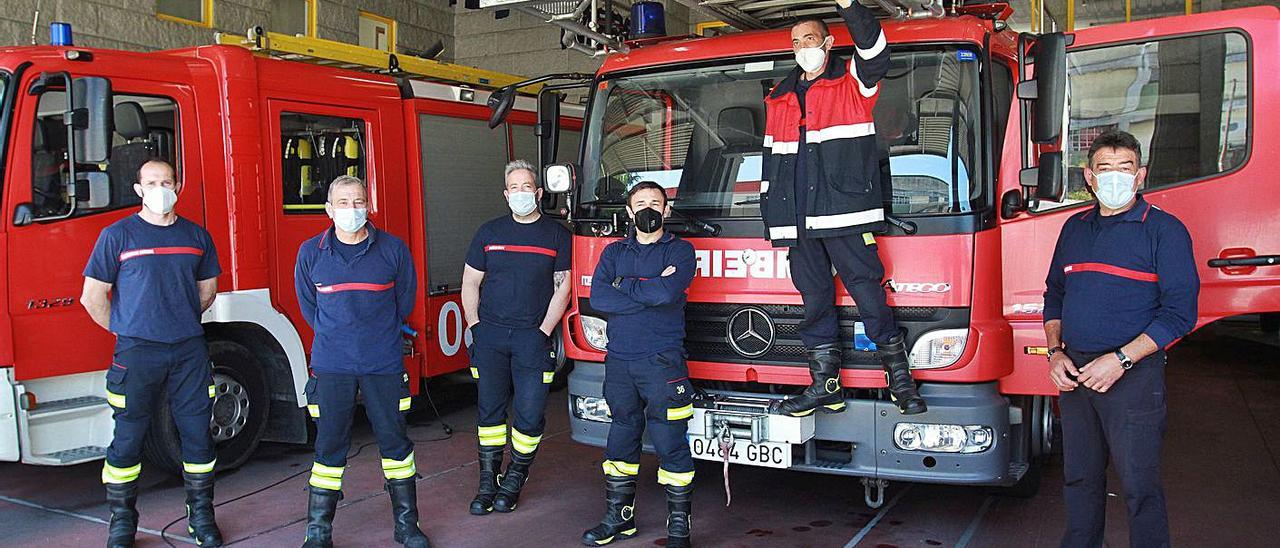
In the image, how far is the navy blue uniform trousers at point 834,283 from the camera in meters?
4.53

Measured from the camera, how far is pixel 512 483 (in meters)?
5.54

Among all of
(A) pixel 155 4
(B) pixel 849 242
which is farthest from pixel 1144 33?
(A) pixel 155 4

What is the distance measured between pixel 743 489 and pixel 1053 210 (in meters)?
2.19

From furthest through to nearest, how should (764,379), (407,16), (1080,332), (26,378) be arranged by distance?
(407,16) → (26,378) → (764,379) → (1080,332)

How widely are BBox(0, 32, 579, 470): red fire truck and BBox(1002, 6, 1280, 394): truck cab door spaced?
279 centimetres

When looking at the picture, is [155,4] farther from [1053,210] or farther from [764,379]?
[1053,210]

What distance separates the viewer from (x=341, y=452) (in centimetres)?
470

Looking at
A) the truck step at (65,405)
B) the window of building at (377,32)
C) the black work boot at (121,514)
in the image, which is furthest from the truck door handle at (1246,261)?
the window of building at (377,32)

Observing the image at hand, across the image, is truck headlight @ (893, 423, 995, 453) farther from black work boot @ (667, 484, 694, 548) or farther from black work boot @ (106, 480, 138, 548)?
black work boot @ (106, 480, 138, 548)

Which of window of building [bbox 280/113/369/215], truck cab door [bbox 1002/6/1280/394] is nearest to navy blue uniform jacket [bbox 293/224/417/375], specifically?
window of building [bbox 280/113/369/215]

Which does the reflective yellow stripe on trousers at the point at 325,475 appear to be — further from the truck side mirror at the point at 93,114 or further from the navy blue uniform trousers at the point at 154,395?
the truck side mirror at the point at 93,114

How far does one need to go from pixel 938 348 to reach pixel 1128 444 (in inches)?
37.3

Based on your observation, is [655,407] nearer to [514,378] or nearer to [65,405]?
[514,378]

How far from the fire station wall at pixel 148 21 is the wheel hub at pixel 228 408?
445 centimetres
